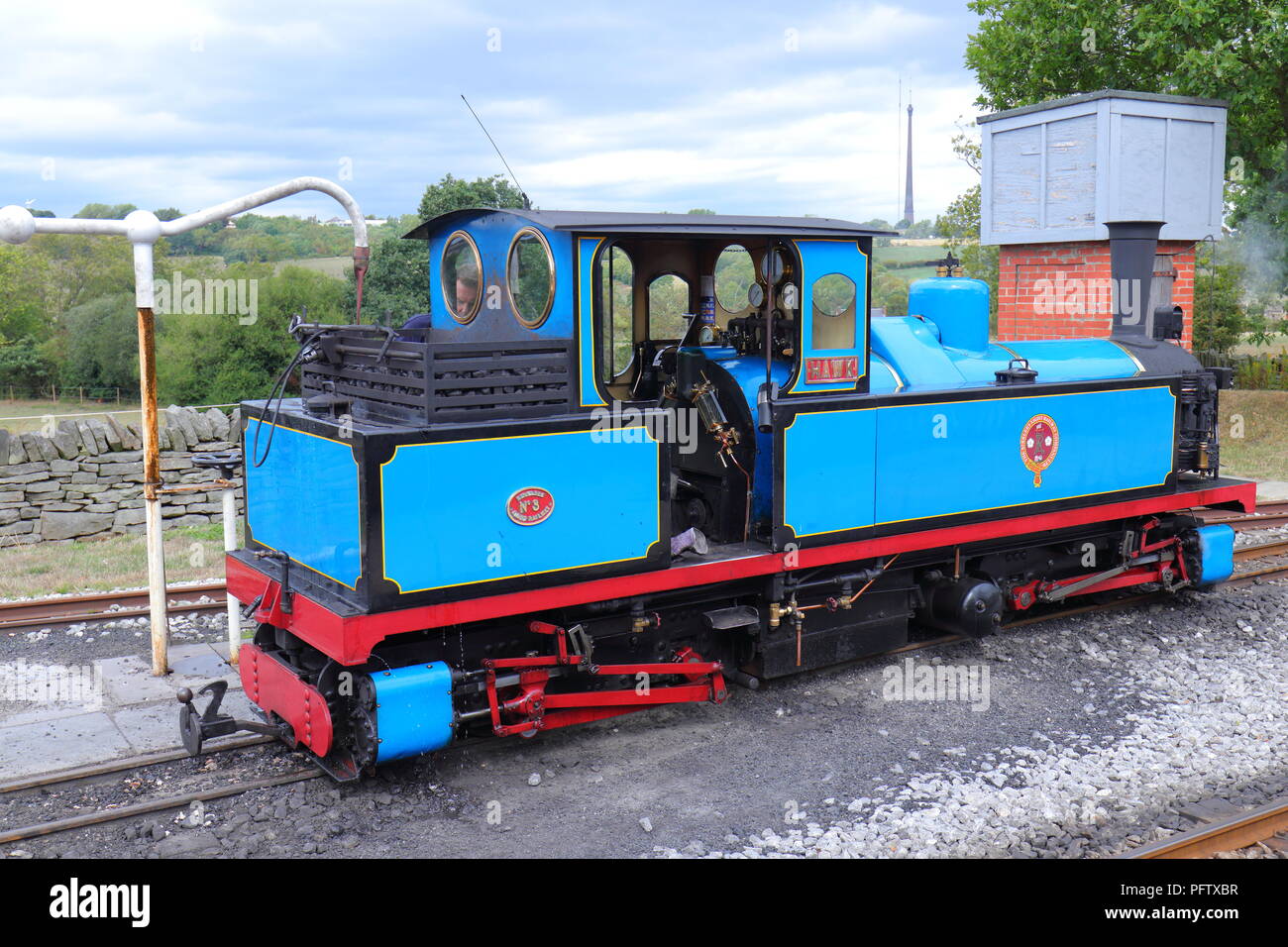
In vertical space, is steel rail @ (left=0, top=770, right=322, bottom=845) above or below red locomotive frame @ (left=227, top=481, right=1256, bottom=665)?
below

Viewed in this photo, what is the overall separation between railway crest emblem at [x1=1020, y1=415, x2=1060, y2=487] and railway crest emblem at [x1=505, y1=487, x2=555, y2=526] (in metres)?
3.72

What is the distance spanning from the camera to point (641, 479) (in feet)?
19.5

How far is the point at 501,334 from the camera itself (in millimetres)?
6312

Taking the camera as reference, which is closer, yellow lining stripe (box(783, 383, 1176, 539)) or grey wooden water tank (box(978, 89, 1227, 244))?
yellow lining stripe (box(783, 383, 1176, 539))

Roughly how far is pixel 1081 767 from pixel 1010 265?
10.7 m

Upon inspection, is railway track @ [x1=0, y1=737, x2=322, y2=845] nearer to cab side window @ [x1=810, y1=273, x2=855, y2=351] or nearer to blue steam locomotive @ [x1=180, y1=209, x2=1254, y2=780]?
blue steam locomotive @ [x1=180, y1=209, x2=1254, y2=780]

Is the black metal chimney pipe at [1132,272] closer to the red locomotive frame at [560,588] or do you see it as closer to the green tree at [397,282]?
the red locomotive frame at [560,588]

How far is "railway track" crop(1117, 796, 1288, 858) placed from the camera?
491cm

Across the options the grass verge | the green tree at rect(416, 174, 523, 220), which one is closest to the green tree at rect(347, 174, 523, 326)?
the green tree at rect(416, 174, 523, 220)

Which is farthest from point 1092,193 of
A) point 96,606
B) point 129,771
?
point 129,771

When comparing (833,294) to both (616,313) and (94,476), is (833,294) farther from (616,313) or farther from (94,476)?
(94,476)

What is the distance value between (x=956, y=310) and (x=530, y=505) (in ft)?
13.3

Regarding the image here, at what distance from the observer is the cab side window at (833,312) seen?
21.4 feet
